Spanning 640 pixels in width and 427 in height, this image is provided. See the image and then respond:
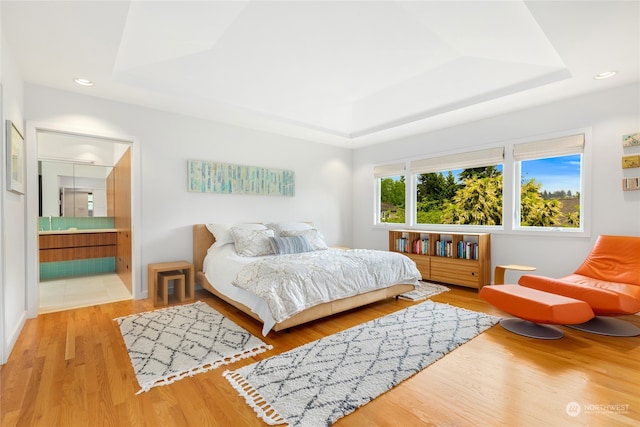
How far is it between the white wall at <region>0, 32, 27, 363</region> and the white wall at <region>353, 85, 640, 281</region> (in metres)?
5.11

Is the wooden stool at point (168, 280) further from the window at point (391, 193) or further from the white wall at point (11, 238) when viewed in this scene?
the window at point (391, 193)

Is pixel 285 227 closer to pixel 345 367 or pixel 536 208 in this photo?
pixel 345 367

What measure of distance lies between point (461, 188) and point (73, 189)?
6.96m

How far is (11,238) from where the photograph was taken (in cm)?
261

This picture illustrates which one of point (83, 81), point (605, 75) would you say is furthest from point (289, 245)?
point (605, 75)

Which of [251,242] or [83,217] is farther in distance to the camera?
[83,217]

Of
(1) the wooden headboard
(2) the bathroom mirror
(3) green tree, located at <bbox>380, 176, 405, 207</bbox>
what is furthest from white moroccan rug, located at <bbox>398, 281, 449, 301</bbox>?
(2) the bathroom mirror

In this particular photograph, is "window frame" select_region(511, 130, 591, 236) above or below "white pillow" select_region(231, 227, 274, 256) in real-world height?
above

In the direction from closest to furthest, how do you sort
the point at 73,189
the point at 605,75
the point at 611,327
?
the point at 611,327
the point at 605,75
the point at 73,189

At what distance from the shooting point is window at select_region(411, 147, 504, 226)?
450cm

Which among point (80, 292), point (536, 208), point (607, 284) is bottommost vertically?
point (80, 292)

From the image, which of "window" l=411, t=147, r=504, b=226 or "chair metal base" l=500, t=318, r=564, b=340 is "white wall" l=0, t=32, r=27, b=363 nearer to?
"chair metal base" l=500, t=318, r=564, b=340

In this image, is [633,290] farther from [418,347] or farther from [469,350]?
[418,347]

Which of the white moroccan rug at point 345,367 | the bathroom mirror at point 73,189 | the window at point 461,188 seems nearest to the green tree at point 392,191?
the window at point 461,188
